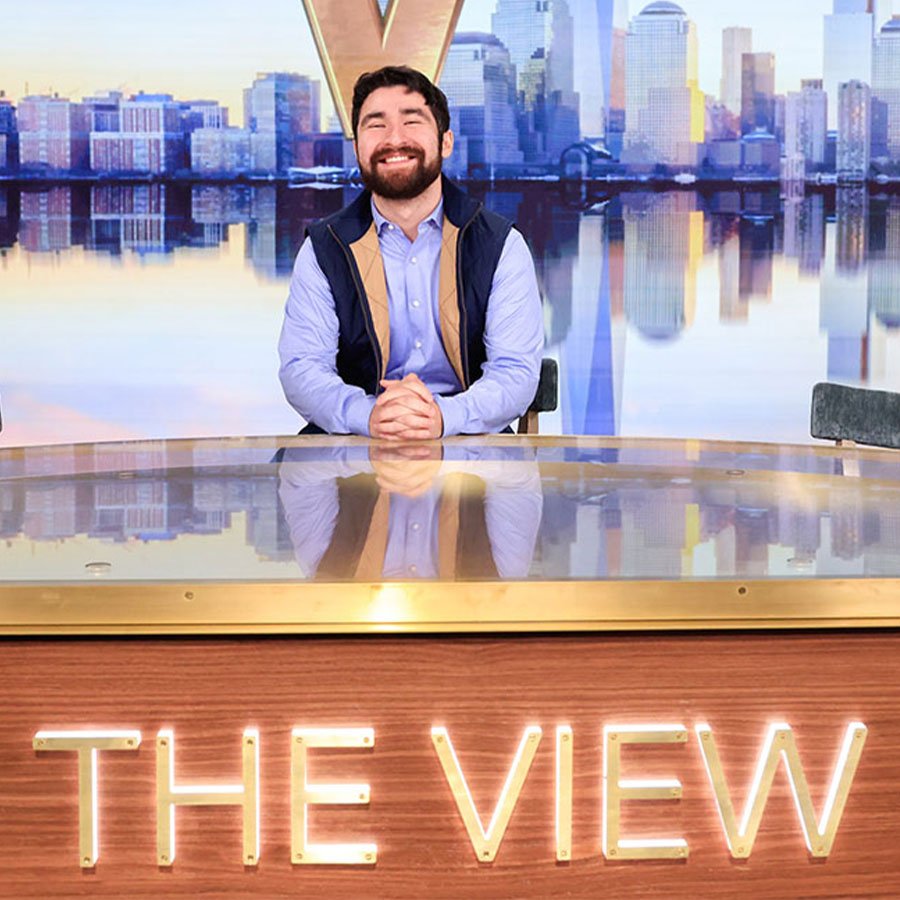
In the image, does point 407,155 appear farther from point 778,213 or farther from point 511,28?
point 778,213

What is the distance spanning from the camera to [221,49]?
5008mm

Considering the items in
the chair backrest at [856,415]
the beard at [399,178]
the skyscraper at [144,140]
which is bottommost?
the chair backrest at [856,415]

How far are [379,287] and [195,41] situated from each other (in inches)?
114

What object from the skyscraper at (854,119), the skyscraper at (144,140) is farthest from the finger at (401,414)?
the skyscraper at (854,119)

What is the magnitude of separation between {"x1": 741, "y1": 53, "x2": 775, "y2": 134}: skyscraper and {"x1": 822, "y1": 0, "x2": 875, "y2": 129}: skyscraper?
0.20m

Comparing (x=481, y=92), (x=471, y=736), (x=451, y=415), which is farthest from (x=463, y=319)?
(x=481, y=92)

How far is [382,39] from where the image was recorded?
4066 millimetres

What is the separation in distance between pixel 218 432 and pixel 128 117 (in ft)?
3.96

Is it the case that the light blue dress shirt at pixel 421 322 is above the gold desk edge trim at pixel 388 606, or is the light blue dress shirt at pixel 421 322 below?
above

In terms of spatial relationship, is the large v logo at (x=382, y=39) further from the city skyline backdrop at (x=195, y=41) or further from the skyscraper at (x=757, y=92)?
the skyscraper at (x=757, y=92)

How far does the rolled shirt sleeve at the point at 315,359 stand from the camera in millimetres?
2234

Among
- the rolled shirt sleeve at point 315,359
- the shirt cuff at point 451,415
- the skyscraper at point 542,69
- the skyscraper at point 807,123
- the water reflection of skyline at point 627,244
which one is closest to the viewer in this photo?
the shirt cuff at point 451,415

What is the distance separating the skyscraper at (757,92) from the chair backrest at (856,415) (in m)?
2.94

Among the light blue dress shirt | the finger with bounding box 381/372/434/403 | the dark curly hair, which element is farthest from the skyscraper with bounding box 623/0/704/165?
the finger with bounding box 381/372/434/403
